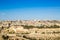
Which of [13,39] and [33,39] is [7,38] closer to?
[13,39]

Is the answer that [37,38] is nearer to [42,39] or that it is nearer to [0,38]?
[42,39]

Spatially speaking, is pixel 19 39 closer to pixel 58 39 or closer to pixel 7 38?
pixel 7 38

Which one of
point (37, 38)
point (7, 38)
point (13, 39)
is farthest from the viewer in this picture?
point (37, 38)

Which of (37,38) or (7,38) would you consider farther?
(37,38)

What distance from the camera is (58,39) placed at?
29156mm

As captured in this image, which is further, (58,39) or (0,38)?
→ (58,39)

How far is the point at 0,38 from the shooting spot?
84.0 ft

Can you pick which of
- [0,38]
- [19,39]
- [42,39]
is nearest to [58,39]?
[42,39]

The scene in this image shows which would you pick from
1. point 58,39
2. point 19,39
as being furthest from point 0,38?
point 58,39

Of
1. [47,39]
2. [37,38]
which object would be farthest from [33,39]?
[47,39]

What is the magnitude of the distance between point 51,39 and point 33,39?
141 inches

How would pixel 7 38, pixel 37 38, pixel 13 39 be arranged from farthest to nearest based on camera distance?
pixel 37 38, pixel 7 38, pixel 13 39

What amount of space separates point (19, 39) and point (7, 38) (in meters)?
2.79

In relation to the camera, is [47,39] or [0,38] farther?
[47,39]
